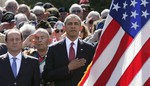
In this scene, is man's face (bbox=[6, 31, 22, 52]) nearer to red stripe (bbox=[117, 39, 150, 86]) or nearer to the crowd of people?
the crowd of people

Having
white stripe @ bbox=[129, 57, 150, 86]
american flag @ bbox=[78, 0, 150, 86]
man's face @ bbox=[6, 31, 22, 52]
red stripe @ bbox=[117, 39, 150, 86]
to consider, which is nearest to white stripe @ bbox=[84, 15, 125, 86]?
american flag @ bbox=[78, 0, 150, 86]

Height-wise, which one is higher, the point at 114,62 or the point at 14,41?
the point at 114,62

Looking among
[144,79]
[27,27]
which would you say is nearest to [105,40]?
[144,79]

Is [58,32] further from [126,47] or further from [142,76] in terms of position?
[142,76]

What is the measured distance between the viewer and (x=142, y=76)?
684 centimetres

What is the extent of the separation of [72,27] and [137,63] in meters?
2.07

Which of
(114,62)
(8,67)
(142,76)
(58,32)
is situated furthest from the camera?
(58,32)

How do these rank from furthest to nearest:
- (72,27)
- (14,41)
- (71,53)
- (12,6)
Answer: (12,6) → (71,53) → (72,27) → (14,41)

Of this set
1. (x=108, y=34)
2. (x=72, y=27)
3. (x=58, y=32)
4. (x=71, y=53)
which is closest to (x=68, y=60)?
(x=71, y=53)

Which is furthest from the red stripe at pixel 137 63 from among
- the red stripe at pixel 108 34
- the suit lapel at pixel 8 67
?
the suit lapel at pixel 8 67

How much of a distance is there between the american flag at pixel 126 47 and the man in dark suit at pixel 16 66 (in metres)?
1.77

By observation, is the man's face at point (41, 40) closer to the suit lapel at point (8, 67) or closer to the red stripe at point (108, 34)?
the suit lapel at point (8, 67)

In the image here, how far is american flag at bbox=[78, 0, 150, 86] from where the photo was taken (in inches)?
270

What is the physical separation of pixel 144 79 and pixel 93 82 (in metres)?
0.61
